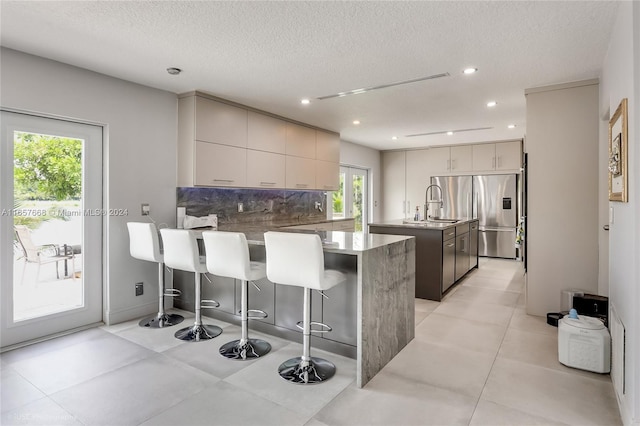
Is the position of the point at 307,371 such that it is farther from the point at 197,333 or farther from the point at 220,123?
the point at 220,123

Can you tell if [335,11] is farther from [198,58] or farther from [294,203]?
[294,203]

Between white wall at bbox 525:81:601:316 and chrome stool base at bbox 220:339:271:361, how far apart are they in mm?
2790

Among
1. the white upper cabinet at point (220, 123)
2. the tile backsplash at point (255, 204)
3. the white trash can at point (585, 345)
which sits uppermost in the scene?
the white upper cabinet at point (220, 123)

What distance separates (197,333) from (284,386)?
1.18m

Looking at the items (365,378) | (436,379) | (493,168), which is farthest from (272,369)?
(493,168)

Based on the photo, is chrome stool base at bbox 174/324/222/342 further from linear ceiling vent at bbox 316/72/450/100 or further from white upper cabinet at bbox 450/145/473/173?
white upper cabinet at bbox 450/145/473/173

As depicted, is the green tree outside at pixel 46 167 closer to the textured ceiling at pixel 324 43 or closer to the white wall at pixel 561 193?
the textured ceiling at pixel 324 43

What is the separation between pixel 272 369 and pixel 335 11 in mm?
2445

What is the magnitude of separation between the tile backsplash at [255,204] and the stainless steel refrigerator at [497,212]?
321cm

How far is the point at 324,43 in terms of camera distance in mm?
2730

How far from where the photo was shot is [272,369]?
2582 mm

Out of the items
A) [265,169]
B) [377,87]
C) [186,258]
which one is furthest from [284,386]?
[265,169]

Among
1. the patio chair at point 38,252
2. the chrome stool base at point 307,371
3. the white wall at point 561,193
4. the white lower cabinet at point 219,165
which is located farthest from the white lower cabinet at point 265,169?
the white wall at point 561,193

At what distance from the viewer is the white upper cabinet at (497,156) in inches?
272
